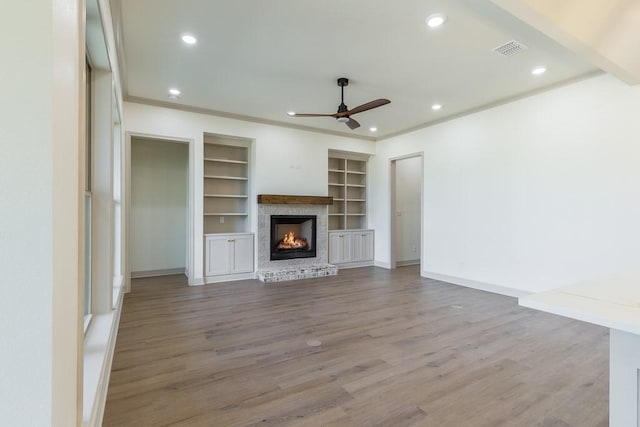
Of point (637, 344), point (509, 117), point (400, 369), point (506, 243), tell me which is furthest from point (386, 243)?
point (637, 344)

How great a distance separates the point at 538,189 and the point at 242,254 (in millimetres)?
4808

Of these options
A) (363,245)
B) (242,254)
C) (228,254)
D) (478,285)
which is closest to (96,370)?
(228,254)

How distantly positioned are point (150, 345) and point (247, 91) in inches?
136

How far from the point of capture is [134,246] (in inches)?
222

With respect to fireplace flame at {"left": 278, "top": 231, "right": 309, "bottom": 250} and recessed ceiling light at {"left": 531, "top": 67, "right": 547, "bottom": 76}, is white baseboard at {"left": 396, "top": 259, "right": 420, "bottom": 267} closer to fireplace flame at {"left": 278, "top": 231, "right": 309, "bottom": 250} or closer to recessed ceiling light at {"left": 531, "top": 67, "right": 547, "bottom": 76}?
fireplace flame at {"left": 278, "top": 231, "right": 309, "bottom": 250}

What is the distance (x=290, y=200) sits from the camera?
231 inches

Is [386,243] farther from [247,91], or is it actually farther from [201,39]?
[201,39]

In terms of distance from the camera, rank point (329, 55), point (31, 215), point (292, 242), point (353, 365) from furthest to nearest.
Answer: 1. point (292, 242)
2. point (329, 55)
3. point (353, 365)
4. point (31, 215)

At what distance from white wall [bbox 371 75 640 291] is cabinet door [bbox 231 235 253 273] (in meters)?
3.38

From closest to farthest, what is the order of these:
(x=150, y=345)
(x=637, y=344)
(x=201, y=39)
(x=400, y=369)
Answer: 1. (x=637, y=344)
2. (x=400, y=369)
3. (x=150, y=345)
4. (x=201, y=39)

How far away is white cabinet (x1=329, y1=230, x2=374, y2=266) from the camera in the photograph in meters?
6.76

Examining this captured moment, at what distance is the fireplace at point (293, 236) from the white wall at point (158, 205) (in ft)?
5.98

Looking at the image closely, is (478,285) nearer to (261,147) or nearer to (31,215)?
(261,147)

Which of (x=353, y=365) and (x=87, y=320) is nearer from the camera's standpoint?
(x=87, y=320)
